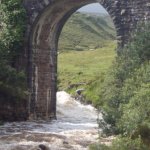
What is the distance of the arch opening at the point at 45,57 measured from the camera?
3080 centimetres

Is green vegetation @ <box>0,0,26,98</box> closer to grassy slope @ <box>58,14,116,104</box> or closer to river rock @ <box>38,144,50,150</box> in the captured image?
grassy slope @ <box>58,14,116,104</box>

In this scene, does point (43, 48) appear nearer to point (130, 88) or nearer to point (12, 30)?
point (12, 30)

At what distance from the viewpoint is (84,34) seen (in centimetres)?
12638

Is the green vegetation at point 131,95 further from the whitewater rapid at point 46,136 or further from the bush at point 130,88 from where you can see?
the whitewater rapid at point 46,136

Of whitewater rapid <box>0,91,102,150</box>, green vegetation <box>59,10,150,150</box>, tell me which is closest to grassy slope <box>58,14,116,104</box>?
whitewater rapid <box>0,91,102,150</box>

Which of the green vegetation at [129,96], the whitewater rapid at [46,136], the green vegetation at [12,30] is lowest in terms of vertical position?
the whitewater rapid at [46,136]

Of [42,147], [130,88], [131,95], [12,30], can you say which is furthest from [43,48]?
[42,147]

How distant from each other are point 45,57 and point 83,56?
48002 millimetres

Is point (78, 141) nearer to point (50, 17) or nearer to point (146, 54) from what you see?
point (146, 54)

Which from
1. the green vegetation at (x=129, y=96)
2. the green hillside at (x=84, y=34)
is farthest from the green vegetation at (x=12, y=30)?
the green hillside at (x=84, y=34)

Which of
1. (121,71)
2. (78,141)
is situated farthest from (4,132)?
(121,71)

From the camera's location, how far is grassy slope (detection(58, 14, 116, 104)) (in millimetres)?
53844

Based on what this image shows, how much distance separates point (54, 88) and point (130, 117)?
573 inches

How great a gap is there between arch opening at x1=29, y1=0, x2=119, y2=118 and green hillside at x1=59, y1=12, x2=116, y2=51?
6043cm
